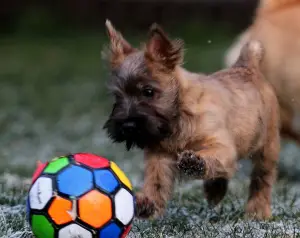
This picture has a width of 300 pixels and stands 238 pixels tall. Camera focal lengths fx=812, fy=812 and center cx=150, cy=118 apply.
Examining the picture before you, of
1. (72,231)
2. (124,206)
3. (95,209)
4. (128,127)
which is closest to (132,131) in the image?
(128,127)

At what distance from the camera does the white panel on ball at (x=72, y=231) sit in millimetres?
3775

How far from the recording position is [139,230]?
4371 mm

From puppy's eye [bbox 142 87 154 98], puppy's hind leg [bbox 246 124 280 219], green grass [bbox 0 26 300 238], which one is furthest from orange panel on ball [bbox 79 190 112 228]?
puppy's hind leg [bbox 246 124 280 219]

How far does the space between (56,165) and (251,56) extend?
2.06 m

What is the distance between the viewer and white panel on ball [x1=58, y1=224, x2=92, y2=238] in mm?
3775

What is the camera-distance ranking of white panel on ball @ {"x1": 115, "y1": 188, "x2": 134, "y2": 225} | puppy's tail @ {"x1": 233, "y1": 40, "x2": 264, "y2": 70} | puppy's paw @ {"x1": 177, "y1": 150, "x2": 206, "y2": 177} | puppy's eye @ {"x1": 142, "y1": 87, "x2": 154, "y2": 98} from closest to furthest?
white panel on ball @ {"x1": 115, "y1": 188, "x2": 134, "y2": 225}
puppy's paw @ {"x1": 177, "y1": 150, "x2": 206, "y2": 177}
puppy's eye @ {"x1": 142, "y1": 87, "x2": 154, "y2": 98}
puppy's tail @ {"x1": 233, "y1": 40, "x2": 264, "y2": 70}

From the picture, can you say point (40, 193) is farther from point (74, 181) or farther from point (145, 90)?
point (145, 90)

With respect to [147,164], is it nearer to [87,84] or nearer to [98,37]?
[87,84]

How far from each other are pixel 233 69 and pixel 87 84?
291 inches

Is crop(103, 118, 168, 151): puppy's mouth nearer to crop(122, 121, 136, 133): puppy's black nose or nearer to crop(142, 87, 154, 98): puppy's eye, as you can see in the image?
crop(122, 121, 136, 133): puppy's black nose

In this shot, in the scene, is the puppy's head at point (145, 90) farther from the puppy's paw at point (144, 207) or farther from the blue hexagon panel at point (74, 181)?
the blue hexagon panel at point (74, 181)

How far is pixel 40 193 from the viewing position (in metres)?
3.87

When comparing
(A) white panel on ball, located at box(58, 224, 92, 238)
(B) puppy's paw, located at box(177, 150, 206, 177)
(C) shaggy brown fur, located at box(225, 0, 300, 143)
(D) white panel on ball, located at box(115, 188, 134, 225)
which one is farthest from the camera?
(C) shaggy brown fur, located at box(225, 0, 300, 143)

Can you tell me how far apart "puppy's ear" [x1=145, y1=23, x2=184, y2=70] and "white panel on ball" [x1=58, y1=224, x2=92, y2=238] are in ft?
3.97
